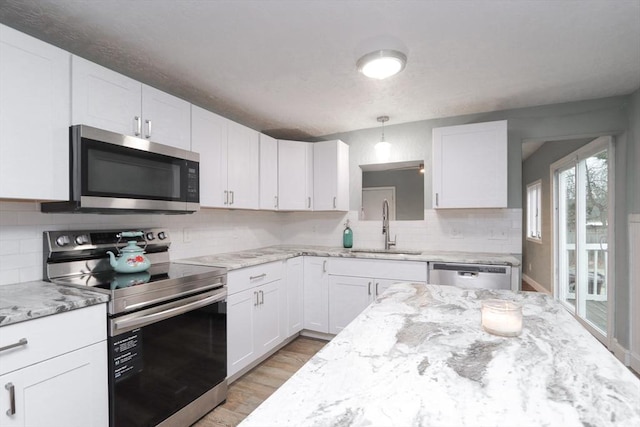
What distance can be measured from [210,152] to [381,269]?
6.00 ft

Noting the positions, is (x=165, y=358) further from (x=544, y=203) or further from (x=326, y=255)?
(x=544, y=203)

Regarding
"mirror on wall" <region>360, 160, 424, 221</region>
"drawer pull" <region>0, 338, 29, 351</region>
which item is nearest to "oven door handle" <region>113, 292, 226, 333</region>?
"drawer pull" <region>0, 338, 29, 351</region>

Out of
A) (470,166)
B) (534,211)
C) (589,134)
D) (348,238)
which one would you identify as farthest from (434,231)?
(534,211)

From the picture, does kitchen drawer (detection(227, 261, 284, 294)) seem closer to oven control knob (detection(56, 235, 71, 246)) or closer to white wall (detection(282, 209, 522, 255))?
oven control knob (detection(56, 235, 71, 246))

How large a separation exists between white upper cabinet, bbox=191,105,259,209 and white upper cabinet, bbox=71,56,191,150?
14 centimetres

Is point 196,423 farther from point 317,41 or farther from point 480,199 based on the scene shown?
point 480,199

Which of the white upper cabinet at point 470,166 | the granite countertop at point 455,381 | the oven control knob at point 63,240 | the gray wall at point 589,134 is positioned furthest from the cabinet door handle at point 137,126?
the white upper cabinet at point 470,166

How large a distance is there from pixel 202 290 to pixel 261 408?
155 centimetres

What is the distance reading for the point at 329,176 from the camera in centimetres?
352

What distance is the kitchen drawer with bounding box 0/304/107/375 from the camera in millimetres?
1187

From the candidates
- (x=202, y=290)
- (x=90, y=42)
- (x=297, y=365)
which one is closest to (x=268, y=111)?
(x=90, y=42)

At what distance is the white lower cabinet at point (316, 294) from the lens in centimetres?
317

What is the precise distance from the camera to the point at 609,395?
2.10 ft

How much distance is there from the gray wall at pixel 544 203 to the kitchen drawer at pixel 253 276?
3.77 m
